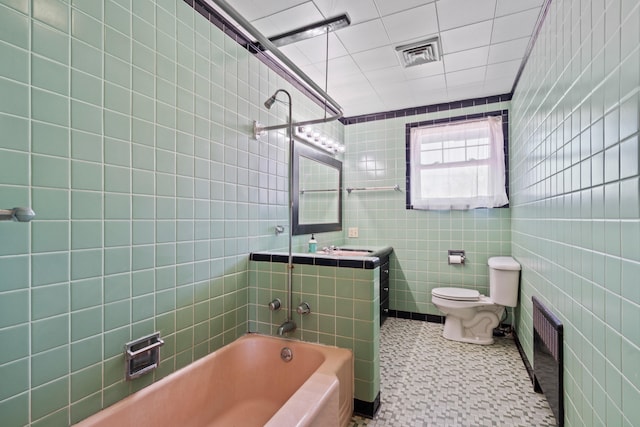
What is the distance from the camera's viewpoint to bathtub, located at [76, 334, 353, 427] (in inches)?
48.3

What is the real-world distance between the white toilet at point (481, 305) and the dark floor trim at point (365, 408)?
1.39 meters

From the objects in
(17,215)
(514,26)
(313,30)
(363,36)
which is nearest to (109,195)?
(17,215)

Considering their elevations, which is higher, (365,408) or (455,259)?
(455,259)

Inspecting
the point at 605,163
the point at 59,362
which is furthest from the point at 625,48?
the point at 59,362

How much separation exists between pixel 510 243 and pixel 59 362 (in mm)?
3467

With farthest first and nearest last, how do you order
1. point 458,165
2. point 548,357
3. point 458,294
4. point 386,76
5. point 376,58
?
point 458,165
point 458,294
point 386,76
point 376,58
point 548,357

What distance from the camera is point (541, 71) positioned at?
6.11 ft

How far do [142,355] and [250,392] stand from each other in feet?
2.28

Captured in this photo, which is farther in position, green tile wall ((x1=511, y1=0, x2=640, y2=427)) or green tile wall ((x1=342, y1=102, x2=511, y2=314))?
green tile wall ((x1=342, y1=102, x2=511, y2=314))

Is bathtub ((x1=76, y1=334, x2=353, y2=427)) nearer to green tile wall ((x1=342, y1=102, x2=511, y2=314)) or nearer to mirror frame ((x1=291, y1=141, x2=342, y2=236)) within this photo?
mirror frame ((x1=291, y1=141, x2=342, y2=236))

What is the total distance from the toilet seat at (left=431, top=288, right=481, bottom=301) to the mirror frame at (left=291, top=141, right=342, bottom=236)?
127cm

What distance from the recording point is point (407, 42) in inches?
84.0

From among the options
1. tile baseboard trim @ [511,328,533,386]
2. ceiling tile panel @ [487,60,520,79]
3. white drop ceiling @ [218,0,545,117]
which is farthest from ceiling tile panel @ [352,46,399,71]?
tile baseboard trim @ [511,328,533,386]

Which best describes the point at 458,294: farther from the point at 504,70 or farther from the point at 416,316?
the point at 504,70
